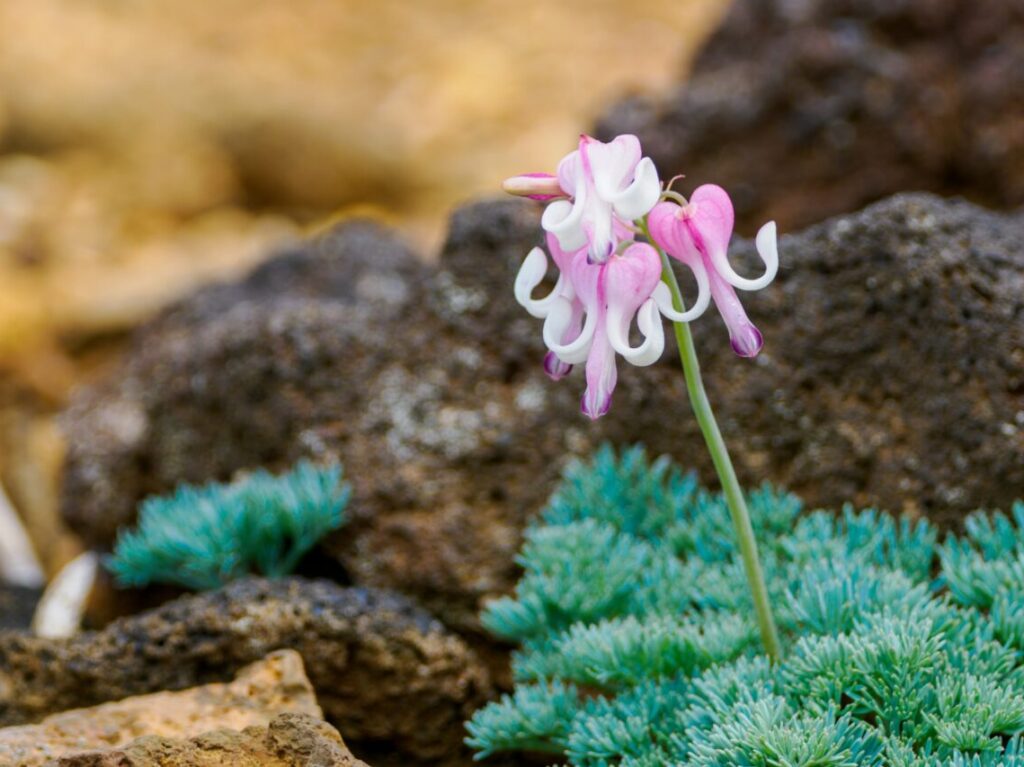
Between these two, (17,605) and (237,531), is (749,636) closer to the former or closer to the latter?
(237,531)

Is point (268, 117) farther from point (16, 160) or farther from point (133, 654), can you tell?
point (133, 654)

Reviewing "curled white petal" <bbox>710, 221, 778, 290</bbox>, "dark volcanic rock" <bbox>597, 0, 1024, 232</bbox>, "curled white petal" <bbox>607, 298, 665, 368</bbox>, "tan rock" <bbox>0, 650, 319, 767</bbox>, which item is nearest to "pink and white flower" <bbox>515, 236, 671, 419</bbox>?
"curled white petal" <bbox>607, 298, 665, 368</bbox>

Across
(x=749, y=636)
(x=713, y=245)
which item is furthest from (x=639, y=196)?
(x=749, y=636)

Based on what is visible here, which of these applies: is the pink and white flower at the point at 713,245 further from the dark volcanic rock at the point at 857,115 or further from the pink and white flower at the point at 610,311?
the dark volcanic rock at the point at 857,115

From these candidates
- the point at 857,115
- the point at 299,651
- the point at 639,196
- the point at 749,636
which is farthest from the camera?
the point at 857,115

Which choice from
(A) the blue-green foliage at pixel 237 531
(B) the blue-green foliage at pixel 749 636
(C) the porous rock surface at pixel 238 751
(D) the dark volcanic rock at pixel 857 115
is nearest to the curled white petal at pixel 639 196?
(B) the blue-green foliage at pixel 749 636

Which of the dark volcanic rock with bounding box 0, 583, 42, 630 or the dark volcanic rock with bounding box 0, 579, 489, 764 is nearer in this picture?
the dark volcanic rock with bounding box 0, 579, 489, 764

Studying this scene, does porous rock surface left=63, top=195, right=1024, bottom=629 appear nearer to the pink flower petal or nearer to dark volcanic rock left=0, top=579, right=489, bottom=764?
dark volcanic rock left=0, top=579, right=489, bottom=764
